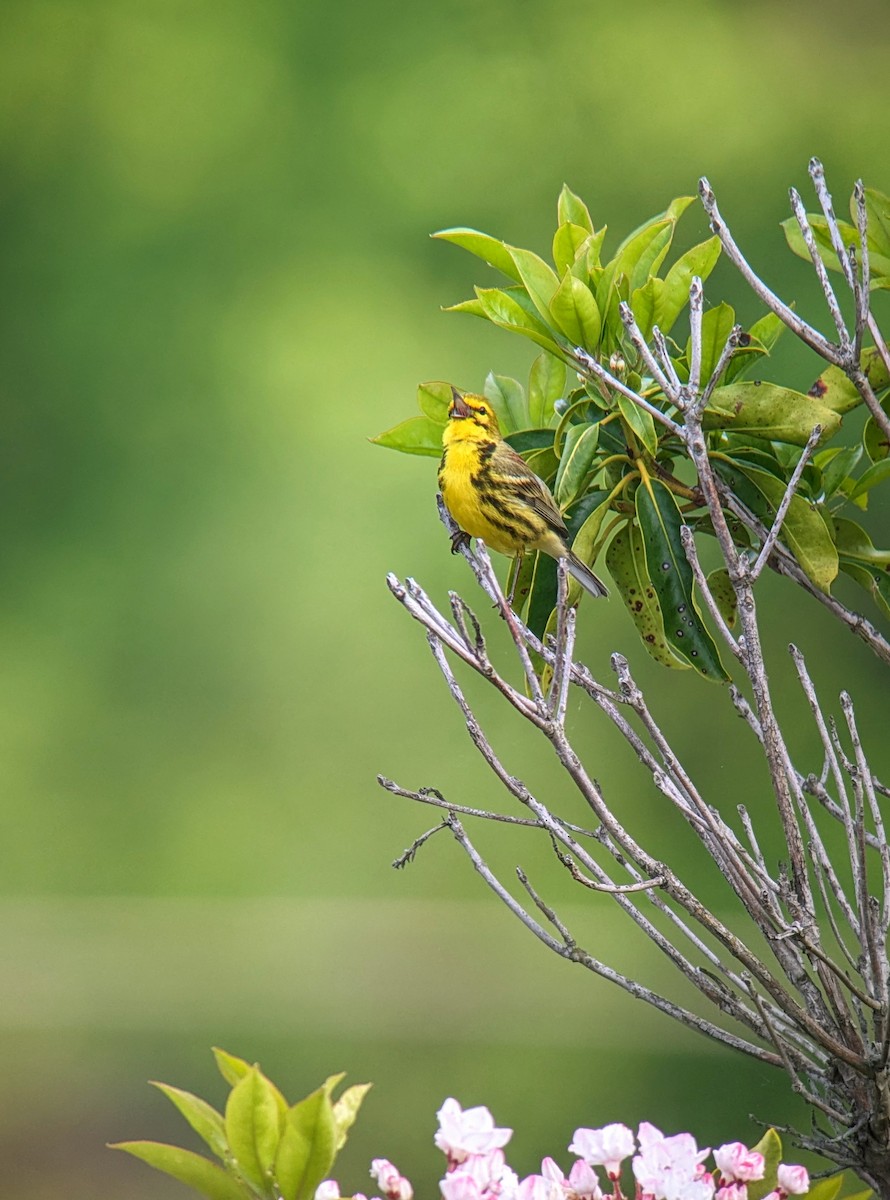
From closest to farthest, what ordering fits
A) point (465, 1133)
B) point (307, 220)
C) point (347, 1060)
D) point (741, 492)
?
point (465, 1133) < point (741, 492) < point (347, 1060) < point (307, 220)

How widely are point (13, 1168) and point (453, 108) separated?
2.63 m

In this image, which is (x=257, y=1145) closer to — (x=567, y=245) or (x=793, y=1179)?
(x=793, y=1179)

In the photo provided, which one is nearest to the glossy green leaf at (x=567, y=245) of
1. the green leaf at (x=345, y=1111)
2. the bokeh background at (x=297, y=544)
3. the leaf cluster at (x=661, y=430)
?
the leaf cluster at (x=661, y=430)

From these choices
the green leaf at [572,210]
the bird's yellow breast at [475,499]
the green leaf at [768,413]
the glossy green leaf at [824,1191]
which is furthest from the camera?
the bird's yellow breast at [475,499]

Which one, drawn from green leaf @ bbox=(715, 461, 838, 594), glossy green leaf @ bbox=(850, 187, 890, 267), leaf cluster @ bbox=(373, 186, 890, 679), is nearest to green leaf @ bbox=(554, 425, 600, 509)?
leaf cluster @ bbox=(373, 186, 890, 679)

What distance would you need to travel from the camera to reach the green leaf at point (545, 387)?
964mm

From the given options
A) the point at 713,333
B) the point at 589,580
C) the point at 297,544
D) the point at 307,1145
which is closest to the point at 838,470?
the point at 713,333

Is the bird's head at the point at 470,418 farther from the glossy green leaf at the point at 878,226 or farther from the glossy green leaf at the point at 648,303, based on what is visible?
the glossy green leaf at the point at 878,226

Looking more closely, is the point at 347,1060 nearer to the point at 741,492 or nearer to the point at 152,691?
the point at 152,691

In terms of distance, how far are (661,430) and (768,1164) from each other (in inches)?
17.4

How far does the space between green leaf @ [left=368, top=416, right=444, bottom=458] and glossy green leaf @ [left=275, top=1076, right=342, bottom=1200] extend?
1.61ft

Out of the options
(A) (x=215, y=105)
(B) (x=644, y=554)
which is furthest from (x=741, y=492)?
(A) (x=215, y=105)

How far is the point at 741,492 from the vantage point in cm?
86

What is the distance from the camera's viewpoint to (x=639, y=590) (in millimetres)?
896
